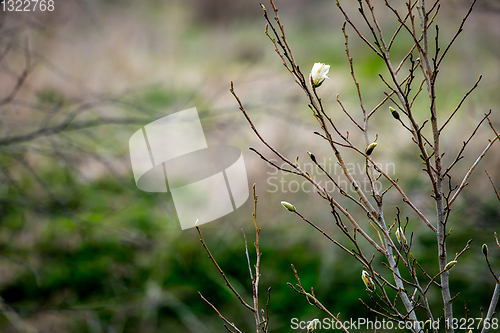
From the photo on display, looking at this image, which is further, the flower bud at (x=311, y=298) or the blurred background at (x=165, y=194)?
the blurred background at (x=165, y=194)

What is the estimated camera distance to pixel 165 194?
3242mm

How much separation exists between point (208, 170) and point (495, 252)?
2305 millimetres

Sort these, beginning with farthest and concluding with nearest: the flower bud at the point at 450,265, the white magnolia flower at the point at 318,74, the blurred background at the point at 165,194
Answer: the blurred background at the point at 165,194 → the white magnolia flower at the point at 318,74 → the flower bud at the point at 450,265

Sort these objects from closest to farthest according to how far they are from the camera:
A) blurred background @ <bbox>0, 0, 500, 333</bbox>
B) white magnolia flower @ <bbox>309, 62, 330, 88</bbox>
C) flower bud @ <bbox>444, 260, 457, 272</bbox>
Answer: flower bud @ <bbox>444, 260, 457, 272</bbox>, white magnolia flower @ <bbox>309, 62, 330, 88</bbox>, blurred background @ <bbox>0, 0, 500, 333</bbox>

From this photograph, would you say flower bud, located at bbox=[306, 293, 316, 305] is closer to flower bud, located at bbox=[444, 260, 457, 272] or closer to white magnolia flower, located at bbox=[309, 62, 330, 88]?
flower bud, located at bbox=[444, 260, 457, 272]

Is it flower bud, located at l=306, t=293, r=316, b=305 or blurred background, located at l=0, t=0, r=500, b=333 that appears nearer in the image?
flower bud, located at l=306, t=293, r=316, b=305

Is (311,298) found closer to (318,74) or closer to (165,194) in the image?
(318,74)

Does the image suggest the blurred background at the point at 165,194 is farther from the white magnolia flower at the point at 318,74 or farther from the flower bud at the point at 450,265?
the flower bud at the point at 450,265

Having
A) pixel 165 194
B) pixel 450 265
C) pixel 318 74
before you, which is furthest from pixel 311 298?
pixel 165 194

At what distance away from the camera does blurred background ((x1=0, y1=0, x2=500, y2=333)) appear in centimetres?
242

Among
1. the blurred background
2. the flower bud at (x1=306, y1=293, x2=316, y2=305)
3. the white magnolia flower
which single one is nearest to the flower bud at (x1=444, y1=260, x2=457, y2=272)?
the flower bud at (x1=306, y1=293, x2=316, y2=305)

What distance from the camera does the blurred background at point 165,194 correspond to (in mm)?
2422

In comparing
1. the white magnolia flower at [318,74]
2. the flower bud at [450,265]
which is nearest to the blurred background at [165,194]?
the white magnolia flower at [318,74]

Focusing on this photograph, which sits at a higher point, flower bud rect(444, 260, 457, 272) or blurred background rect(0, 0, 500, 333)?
flower bud rect(444, 260, 457, 272)
